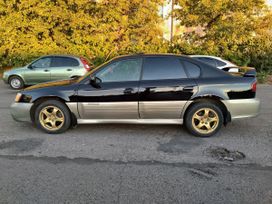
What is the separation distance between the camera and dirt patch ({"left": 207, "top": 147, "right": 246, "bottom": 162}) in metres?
3.92

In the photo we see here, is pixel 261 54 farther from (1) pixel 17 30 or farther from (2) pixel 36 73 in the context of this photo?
(1) pixel 17 30

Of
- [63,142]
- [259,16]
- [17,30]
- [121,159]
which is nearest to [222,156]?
[121,159]

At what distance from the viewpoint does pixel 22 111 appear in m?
4.98

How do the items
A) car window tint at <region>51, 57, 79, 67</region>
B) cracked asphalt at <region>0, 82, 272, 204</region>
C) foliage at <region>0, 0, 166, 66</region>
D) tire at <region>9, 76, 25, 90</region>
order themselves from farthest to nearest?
foliage at <region>0, 0, 166, 66</region>, tire at <region>9, 76, 25, 90</region>, car window tint at <region>51, 57, 79, 67</region>, cracked asphalt at <region>0, 82, 272, 204</region>

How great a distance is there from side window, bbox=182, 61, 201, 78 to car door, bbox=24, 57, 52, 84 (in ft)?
22.3

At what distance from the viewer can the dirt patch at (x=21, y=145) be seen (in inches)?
168

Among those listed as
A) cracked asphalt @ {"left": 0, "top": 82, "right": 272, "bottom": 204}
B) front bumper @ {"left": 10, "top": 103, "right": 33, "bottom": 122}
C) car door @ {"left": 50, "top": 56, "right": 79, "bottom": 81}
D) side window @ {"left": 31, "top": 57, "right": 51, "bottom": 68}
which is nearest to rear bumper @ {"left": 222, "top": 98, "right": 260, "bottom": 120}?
cracked asphalt @ {"left": 0, "top": 82, "right": 272, "bottom": 204}

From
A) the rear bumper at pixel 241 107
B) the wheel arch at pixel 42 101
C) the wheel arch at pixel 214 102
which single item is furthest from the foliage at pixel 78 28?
the rear bumper at pixel 241 107

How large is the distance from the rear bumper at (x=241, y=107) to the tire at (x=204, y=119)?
196mm

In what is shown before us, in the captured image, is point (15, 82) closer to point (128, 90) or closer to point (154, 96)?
point (128, 90)

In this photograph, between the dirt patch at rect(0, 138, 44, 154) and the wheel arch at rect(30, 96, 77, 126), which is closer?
the dirt patch at rect(0, 138, 44, 154)

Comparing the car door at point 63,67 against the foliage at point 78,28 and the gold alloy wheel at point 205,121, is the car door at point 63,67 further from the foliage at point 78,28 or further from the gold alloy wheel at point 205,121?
the gold alloy wheel at point 205,121

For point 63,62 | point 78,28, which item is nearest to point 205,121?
point 63,62

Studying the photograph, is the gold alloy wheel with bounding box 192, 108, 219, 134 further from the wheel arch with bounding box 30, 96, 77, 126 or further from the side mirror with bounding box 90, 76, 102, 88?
the wheel arch with bounding box 30, 96, 77, 126
